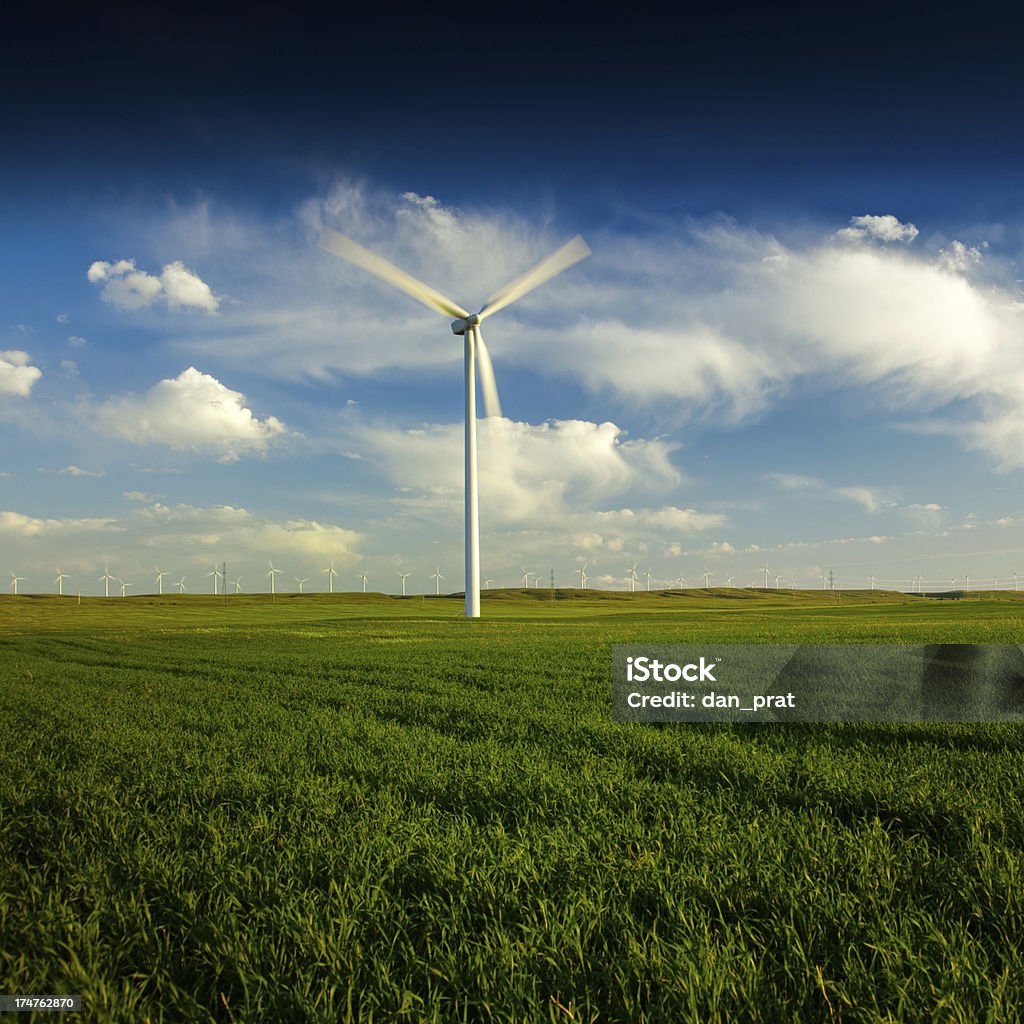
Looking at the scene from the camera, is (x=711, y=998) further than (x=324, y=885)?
No

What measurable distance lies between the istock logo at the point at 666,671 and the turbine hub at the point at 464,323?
50.5m

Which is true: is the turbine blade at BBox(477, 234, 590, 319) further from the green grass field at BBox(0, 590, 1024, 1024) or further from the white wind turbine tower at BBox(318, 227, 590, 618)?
the green grass field at BBox(0, 590, 1024, 1024)

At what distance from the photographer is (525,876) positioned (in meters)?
4.40

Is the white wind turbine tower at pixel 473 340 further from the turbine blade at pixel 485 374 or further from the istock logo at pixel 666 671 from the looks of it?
the istock logo at pixel 666 671

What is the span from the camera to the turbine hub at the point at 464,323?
206 ft

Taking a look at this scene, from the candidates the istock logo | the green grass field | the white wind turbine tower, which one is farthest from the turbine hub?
the green grass field

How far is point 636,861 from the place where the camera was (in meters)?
4.57

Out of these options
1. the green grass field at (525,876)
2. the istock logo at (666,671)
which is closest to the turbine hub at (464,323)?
the istock logo at (666,671)

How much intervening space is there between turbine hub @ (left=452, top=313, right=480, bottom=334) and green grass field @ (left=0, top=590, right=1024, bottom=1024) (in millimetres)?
57643

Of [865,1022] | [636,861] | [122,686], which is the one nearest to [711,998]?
[865,1022]

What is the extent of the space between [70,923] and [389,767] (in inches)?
144

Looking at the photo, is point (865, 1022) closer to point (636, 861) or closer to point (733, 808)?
point (636, 861)

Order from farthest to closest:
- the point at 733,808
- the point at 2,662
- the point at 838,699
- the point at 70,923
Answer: the point at 2,662, the point at 838,699, the point at 733,808, the point at 70,923

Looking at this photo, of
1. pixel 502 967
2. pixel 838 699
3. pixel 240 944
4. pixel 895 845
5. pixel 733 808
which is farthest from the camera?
pixel 838 699
